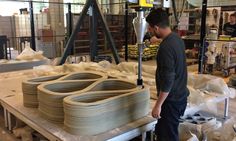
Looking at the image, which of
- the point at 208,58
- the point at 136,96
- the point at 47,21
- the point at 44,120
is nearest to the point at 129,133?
the point at 136,96

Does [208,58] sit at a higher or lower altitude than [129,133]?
higher

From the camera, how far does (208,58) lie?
5.56 metres

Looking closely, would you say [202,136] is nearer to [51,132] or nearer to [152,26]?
[152,26]

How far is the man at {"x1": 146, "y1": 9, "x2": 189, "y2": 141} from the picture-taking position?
5.87ft

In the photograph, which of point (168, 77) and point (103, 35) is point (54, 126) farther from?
point (103, 35)

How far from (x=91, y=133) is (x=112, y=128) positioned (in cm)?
20

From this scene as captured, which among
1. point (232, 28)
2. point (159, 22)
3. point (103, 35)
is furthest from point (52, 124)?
point (103, 35)

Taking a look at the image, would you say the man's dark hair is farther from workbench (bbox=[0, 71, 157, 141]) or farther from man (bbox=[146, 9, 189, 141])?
workbench (bbox=[0, 71, 157, 141])

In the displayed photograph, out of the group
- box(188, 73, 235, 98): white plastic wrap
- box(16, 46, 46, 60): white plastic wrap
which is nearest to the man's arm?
box(188, 73, 235, 98): white plastic wrap

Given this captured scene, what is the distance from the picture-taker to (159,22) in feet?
6.07

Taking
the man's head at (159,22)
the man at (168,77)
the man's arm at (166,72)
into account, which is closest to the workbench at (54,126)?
the man at (168,77)

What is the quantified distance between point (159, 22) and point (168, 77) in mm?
401

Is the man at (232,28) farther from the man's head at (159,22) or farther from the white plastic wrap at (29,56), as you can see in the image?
the man's head at (159,22)

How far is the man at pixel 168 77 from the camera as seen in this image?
5.87 feet
